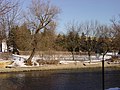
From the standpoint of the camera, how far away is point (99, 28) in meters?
72.6

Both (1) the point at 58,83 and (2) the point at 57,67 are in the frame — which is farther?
(2) the point at 57,67

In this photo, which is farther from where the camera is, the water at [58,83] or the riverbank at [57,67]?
the riverbank at [57,67]

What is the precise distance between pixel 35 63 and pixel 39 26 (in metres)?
6.07

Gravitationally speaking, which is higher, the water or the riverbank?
the riverbank

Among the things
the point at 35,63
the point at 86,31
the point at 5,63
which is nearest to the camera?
the point at 5,63

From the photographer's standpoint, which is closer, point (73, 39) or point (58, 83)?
point (58, 83)

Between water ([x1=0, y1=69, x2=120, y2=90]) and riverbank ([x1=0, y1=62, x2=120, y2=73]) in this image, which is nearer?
water ([x1=0, y1=69, x2=120, y2=90])

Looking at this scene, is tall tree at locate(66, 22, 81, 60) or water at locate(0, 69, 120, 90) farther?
tall tree at locate(66, 22, 81, 60)

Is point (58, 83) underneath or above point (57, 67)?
underneath

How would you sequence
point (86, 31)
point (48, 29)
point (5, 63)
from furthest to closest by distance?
point (86, 31) → point (48, 29) → point (5, 63)

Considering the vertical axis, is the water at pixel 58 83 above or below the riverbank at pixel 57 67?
below

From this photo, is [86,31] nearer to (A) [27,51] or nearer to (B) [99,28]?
(B) [99,28]

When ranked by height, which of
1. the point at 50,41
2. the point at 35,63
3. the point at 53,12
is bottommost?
the point at 35,63

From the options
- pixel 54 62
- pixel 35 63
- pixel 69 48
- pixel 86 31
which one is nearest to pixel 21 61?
pixel 35 63
